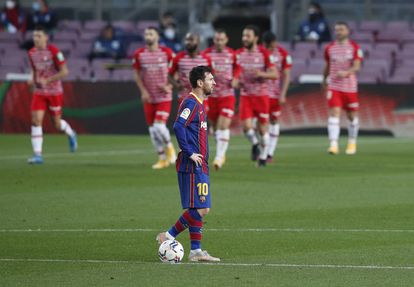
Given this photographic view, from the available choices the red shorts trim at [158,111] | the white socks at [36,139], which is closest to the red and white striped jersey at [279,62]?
the red shorts trim at [158,111]

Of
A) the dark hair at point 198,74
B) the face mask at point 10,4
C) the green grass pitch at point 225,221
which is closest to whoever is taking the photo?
the green grass pitch at point 225,221

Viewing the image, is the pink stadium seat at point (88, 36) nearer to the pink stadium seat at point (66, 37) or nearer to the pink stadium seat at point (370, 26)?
the pink stadium seat at point (66, 37)

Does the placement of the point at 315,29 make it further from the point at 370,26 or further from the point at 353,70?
the point at 353,70

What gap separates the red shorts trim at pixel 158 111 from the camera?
73.0 ft

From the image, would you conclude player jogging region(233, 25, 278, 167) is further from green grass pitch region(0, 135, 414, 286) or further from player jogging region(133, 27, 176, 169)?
player jogging region(133, 27, 176, 169)

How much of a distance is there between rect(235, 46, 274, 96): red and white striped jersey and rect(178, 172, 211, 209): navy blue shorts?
11424 millimetres

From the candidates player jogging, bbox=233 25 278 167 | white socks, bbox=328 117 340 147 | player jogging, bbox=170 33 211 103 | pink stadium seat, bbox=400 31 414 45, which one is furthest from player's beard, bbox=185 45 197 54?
pink stadium seat, bbox=400 31 414 45

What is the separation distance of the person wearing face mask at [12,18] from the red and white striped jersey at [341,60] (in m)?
14.3

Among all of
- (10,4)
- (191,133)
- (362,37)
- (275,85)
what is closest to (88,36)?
(10,4)

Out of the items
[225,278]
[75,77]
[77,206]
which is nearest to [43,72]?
[77,206]

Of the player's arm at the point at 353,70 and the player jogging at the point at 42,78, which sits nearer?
the player jogging at the point at 42,78

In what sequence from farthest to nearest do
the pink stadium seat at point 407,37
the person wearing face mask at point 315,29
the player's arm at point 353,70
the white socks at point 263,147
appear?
the pink stadium seat at point 407,37
the person wearing face mask at point 315,29
the player's arm at point 353,70
the white socks at point 263,147

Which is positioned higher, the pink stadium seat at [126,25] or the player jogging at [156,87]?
the player jogging at [156,87]

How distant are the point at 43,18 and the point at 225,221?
894 inches
